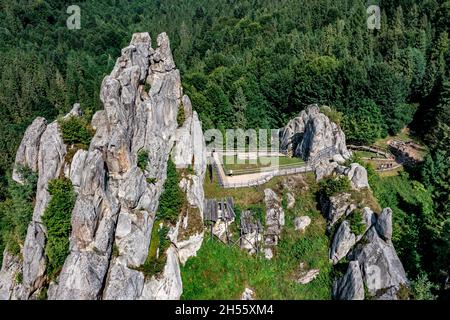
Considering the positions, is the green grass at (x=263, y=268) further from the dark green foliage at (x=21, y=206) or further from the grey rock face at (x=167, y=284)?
the dark green foliage at (x=21, y=206)

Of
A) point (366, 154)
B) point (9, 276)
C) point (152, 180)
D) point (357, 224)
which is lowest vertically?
point (9, 276)

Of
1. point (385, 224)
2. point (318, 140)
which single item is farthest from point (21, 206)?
point (385, 224)

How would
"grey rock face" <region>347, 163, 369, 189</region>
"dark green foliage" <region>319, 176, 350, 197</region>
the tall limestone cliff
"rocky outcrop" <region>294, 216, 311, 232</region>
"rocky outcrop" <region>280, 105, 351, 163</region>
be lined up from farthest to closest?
"rocky outcrop" <region>280, 105, 351, 163</region>
"grey rock face" <region>347, 163, 369, 189</region>
"rocky outcrop" <region>294, 216, 311, 232</region>
"dark green foliage" <region>319, 176, 350, 197</region>
the tall limestone cliff

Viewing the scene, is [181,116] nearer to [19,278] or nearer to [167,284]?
[167,284]

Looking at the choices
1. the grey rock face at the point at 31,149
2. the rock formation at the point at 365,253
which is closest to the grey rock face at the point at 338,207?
the rock formation at the point at 365,253

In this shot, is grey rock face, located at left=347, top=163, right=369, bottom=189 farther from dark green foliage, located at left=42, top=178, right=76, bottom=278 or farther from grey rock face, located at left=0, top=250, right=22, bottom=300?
grey rock face, located at left=0, top=250, right=22, bottom=300

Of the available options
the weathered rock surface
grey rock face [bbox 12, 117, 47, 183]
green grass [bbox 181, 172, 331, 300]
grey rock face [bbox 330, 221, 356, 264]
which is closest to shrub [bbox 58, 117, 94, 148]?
grey rock face [bbox 12, 117, 47, 183]
